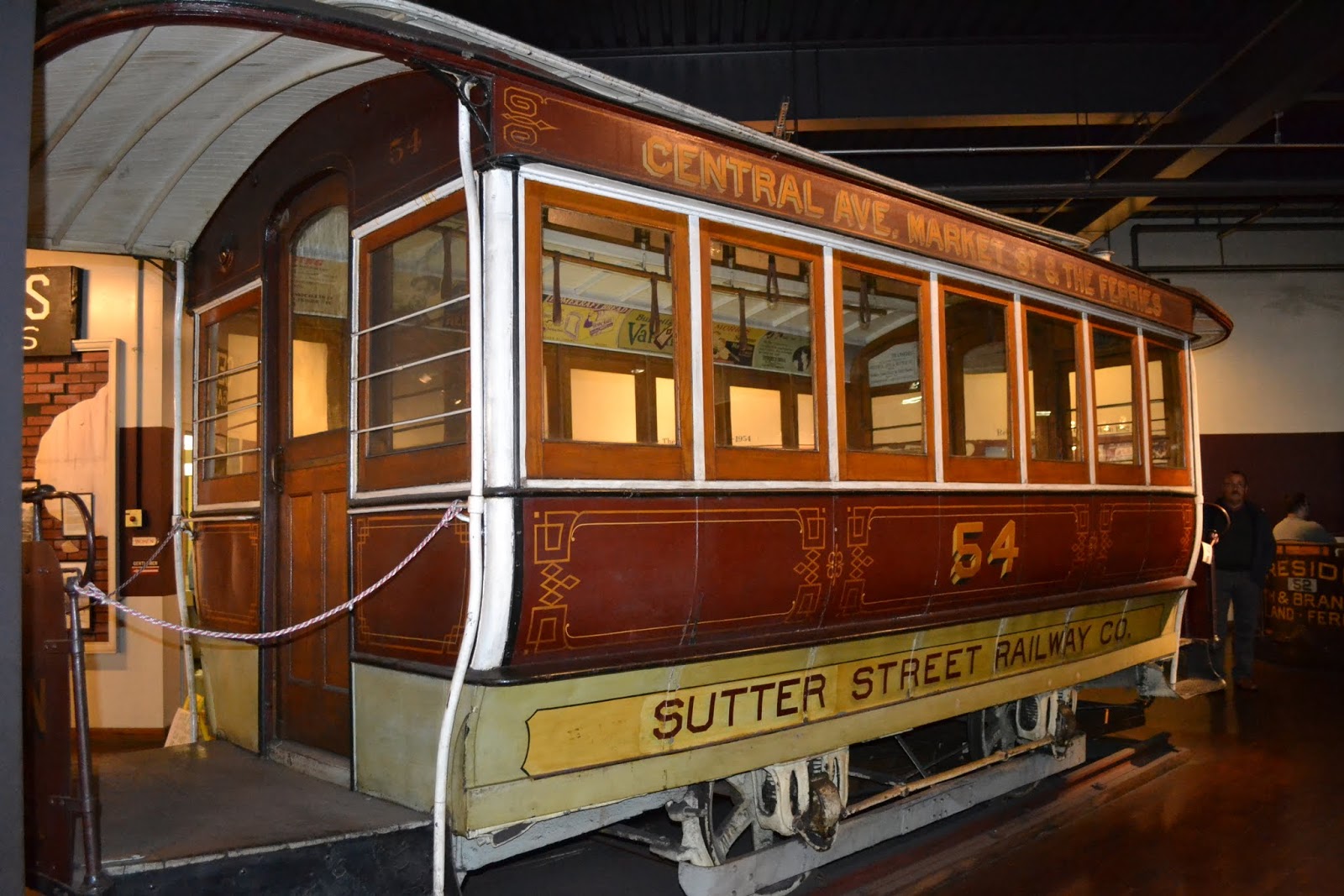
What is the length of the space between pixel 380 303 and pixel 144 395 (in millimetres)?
4422

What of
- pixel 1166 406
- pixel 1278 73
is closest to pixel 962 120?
pixel 1278 73

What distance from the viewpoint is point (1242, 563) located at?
9.19 metres

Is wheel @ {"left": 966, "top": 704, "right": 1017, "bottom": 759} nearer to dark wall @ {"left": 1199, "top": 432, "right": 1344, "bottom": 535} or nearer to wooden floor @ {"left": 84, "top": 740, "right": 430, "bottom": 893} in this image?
wooden floor @ {"left": 84, "top": 740, "right": 430, "bottom": 893}

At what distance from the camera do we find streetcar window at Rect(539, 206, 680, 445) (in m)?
3.58

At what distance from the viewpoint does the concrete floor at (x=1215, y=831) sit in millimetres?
4711

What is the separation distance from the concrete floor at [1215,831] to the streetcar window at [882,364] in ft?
6.44

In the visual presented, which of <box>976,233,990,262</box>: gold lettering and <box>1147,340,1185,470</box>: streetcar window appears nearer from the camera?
<box>976,233,990,262</box>: gold lettering

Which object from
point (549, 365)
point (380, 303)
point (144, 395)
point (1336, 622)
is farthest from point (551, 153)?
point (1336, 622)

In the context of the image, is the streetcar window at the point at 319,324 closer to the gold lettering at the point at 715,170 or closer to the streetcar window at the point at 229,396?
the streetcar window at the point at 229,396

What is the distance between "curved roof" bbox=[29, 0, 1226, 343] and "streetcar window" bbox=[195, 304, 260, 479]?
1.84 ft

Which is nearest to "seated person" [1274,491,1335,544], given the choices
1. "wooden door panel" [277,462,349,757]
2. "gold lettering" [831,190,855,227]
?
"gold lettering" [831,190,855,227]

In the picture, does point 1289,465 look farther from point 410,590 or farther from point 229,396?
point 410,590

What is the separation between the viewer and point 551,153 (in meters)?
3.45

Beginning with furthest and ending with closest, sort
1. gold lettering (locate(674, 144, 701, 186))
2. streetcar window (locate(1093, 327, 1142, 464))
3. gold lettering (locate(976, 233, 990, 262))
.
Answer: streetcar window (locate(1093, 327, 1142, 464))
gold lettering (locate(976, 233, 990, 262))
gold lettering (locate(674, 144, 701, 186))
